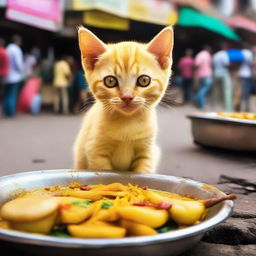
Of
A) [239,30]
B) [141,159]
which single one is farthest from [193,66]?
[141,159]

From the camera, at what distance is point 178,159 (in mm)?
5133

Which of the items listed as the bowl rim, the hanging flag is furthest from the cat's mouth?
the hanging flag

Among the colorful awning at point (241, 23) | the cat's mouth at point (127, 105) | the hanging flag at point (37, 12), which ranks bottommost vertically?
the cat's mouth at point (127, 105)

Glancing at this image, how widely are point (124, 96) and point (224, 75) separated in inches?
439

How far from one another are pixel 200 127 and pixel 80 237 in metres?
3.99

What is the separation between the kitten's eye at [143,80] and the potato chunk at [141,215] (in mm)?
902

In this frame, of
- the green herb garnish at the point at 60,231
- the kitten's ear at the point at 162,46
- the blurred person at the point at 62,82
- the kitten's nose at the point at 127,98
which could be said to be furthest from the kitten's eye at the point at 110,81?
the blurred person at the point at 62,82

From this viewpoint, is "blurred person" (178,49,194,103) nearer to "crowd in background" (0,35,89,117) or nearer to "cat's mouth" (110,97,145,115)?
"crowd in background" (0,35,89,117)

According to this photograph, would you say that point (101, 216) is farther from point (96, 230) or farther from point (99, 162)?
point (99, 162)

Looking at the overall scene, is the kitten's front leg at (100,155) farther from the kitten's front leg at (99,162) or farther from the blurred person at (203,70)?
the blurred person at (203,70)

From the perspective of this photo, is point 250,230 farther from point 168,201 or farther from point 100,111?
point 100,111

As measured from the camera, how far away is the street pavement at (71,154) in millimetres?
4352

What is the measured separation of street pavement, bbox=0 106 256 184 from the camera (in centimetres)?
435

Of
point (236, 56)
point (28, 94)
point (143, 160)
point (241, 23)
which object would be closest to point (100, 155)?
point (143, 160)
